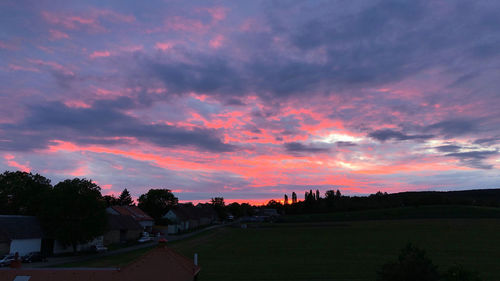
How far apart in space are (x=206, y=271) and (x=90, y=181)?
29903 mm

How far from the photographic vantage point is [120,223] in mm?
72438

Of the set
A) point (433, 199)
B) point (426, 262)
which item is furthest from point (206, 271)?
point (433, 199)

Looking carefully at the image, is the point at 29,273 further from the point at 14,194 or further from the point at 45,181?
the point at 45,181

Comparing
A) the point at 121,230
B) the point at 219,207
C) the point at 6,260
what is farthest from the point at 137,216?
the point at 219,207

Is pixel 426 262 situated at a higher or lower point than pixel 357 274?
higher

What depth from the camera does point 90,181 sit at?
55.0 meters

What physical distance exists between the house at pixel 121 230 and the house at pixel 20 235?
55.3ft

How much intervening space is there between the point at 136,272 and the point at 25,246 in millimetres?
39077

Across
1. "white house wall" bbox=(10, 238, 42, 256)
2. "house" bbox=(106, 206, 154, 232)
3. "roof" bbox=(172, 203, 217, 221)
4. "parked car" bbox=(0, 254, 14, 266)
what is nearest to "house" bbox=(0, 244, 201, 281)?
"parked car" bbox=(0, 254, 14, 266)

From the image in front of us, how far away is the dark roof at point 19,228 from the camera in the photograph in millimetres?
45506

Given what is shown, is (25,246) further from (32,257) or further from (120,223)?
(120,223)

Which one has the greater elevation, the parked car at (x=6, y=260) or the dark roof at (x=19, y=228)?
the dark roof at (x=19, y=228)

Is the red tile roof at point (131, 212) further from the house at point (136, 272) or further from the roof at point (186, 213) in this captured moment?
the house at point (136, 272)

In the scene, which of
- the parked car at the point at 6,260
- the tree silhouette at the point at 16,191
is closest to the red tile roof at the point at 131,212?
the tree silhouette at the point at 16,191
